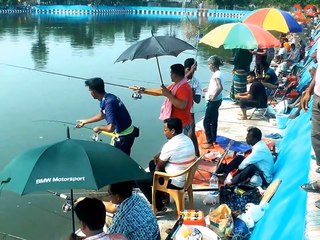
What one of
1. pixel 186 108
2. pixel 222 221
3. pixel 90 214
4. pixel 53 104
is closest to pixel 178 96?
pixel 186 108

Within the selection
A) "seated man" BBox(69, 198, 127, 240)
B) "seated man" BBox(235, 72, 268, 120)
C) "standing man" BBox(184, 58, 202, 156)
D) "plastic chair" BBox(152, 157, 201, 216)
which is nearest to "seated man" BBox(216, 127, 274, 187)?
"plastic chair" BBox(152, 157, 201, 216)

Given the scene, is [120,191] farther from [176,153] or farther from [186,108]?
[186,108]

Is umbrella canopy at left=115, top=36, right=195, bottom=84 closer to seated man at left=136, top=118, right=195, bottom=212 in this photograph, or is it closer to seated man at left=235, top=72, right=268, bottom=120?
seated man at left=136, top=118, right=195, bottom=212

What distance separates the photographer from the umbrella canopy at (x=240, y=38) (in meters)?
7.53

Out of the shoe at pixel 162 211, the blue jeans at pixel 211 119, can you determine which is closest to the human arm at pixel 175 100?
the shoe at pixel 162 211

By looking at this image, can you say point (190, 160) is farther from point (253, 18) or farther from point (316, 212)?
point (253, 18)

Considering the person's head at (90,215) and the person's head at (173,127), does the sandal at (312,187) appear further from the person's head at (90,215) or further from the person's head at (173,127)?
the person's head at (90,215)

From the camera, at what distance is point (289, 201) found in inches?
149

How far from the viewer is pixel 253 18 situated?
10039 mm

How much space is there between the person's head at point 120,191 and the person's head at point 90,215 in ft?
1.45

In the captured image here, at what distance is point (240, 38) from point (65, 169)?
5518mm

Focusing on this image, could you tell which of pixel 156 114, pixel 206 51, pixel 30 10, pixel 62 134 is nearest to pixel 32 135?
pixel 62 134

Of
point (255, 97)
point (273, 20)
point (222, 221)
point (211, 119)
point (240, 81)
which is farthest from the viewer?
point (273, 20)

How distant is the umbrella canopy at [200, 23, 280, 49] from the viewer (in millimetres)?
7531
